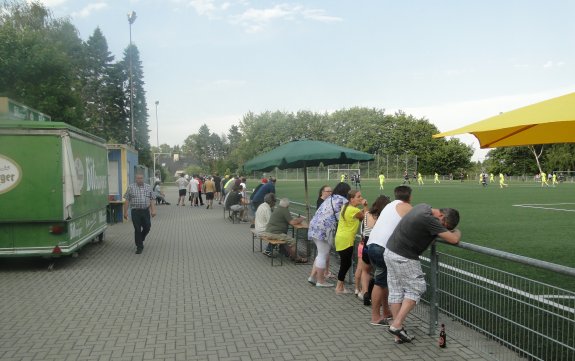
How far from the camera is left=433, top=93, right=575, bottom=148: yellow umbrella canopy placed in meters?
3.60

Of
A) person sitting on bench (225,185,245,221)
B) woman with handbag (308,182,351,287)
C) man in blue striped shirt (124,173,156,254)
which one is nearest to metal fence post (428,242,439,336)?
woman with handbag (308,182,351,287)

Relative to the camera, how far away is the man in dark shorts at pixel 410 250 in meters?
5.01

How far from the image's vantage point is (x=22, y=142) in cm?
915

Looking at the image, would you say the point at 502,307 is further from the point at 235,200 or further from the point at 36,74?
the point at 36,74

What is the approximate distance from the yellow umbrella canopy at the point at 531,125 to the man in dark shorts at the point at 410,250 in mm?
831

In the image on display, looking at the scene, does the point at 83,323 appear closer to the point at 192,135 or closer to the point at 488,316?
the point at 488,316

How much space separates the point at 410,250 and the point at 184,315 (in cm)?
303

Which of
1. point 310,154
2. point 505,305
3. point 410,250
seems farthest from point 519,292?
point 310,154

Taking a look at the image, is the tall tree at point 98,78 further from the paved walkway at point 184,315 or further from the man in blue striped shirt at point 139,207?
the paved walkway at point 184,315

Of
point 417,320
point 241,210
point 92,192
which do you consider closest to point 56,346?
point 417,320

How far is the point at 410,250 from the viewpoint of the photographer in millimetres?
5160

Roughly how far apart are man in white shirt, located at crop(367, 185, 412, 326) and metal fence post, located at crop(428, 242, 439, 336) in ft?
1.65

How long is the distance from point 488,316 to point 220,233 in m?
11.2

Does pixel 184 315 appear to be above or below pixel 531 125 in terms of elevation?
below
